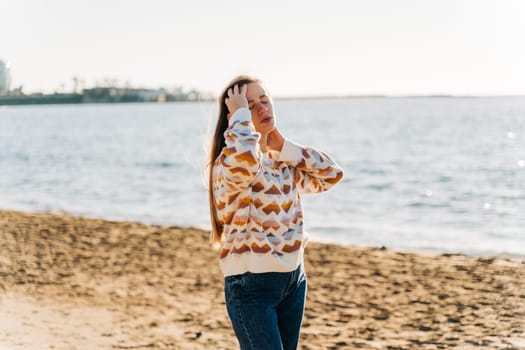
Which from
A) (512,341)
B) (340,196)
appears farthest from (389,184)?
(512,341)

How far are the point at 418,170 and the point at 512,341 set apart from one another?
27426mm

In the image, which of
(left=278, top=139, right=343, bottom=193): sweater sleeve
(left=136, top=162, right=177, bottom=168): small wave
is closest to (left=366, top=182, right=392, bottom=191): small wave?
(left=136, top=162, right=177, bottom=168): small wave

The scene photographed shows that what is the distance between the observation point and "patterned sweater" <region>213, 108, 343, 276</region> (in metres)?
2.73

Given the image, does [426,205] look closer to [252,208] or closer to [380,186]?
[380,186]

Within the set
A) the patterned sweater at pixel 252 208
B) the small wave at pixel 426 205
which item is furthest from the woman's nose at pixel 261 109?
the small wave at pixel 426 205

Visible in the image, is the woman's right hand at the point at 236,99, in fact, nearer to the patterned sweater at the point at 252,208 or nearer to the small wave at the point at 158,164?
the patterned sweater at the point at 252,208

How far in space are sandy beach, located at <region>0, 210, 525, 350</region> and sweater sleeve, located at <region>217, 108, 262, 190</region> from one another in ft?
12.1

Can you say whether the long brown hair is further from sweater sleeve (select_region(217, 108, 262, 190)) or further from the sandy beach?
the sandy beach

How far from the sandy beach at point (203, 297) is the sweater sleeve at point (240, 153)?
3679mm

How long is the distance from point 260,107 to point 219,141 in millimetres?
239

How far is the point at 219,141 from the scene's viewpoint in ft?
9.78

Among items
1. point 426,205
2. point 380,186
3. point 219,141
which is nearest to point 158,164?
point 380,186

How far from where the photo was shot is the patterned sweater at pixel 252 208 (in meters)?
2.73

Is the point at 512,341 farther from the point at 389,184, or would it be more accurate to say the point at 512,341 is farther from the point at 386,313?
the point at 389,184
